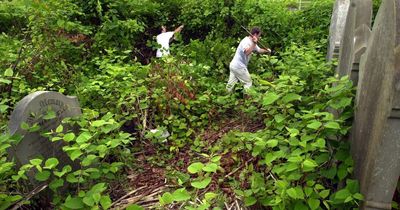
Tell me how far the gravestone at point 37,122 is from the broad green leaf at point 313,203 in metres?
2.36

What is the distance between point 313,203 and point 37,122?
2.53 m

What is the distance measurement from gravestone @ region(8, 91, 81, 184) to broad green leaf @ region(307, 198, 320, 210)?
236 cm

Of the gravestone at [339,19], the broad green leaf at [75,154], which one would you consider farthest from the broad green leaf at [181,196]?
the gravestone at [339,19]

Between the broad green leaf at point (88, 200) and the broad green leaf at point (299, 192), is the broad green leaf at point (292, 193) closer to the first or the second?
the broad green leaf at point (299, 192)

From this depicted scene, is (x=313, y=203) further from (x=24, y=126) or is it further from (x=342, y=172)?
(x=24, y=126)

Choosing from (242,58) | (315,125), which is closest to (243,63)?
(242,58)

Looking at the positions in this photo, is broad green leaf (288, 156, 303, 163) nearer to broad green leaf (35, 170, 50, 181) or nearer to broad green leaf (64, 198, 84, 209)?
broad green leaf (64, 198, 84, 209)

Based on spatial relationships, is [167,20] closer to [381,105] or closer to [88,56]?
[88,56]

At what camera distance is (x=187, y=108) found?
490 cm

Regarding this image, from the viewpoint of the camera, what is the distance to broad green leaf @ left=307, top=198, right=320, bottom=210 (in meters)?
2.43

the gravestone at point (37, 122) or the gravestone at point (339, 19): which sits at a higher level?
the gravestone at point (339, 19)

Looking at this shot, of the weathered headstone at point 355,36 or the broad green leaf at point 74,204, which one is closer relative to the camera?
the broad green leaf at point 74,204

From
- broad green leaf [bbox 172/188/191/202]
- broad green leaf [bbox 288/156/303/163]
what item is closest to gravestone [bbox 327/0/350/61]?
broad green leaf [bbox 288/156/303/163]

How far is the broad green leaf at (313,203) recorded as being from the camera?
7.98 ft
